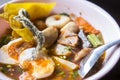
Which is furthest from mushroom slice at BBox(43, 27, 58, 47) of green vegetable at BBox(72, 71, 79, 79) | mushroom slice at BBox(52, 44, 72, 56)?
green vegetable at BBox(72, 71, 79, 79)

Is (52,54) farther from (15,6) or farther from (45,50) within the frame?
(15,6)

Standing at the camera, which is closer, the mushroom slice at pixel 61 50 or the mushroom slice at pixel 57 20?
the mushroom slice at pixel 61 50

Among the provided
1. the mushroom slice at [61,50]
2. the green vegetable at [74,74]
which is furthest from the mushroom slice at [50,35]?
the green vegetable at [74,74]

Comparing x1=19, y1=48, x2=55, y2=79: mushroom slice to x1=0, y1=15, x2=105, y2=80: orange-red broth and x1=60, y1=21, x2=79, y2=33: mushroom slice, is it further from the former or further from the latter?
x1=60, y1=21, x2=79, y2=33: mushroom slice

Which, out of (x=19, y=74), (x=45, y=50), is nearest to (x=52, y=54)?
(x=45, y=50)

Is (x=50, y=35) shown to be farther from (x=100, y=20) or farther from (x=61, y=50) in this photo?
(x=100, y=20)

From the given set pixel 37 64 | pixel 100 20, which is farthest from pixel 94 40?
pixel 37 64

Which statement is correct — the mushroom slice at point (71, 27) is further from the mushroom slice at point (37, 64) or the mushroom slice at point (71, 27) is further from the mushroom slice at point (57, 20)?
the mushroom slice at point (37, 64)

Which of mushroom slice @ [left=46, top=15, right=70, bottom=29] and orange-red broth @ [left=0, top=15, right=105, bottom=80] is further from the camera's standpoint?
mushroom slice @ [left=46, top=15, right=70, bottom=29]
